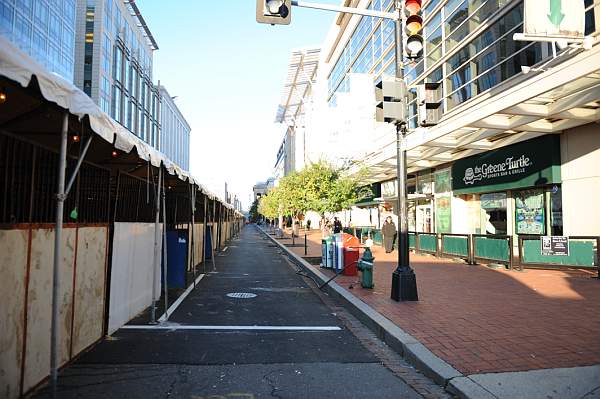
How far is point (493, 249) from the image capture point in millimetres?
14406

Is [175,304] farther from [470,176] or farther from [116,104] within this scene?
[116,104]

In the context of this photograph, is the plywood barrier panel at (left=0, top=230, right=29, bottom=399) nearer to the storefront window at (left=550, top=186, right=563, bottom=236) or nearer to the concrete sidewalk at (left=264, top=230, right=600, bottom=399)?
the concrete sidewalk at (left=264, top=230, right=600, bottom=399)

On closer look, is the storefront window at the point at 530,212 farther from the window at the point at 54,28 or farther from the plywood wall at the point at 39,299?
the window at the point at 54,28

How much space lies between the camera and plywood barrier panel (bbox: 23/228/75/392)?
14.0ft

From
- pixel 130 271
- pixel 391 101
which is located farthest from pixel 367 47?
pixel 130 271

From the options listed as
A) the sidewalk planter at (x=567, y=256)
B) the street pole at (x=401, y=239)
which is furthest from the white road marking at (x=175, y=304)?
the sidewalk planter at (x=567, y=256)

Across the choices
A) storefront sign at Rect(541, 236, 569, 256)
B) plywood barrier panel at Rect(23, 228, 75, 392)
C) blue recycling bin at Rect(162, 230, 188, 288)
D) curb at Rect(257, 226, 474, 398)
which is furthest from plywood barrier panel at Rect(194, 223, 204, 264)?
storefront sign at Rect(541, 236, 569, 256)

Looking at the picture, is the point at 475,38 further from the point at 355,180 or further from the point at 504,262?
the point at 504,262

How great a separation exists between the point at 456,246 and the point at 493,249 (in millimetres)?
2158

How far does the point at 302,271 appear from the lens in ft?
49.6

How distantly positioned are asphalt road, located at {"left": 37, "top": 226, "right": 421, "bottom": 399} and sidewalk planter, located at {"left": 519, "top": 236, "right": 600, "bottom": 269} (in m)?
7.53

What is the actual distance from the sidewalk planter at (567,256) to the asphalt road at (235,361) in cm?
753

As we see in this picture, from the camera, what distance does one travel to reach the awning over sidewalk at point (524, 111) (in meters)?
11.7

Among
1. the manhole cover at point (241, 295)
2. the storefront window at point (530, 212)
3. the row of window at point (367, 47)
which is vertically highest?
the row of window at point (367, 47)
